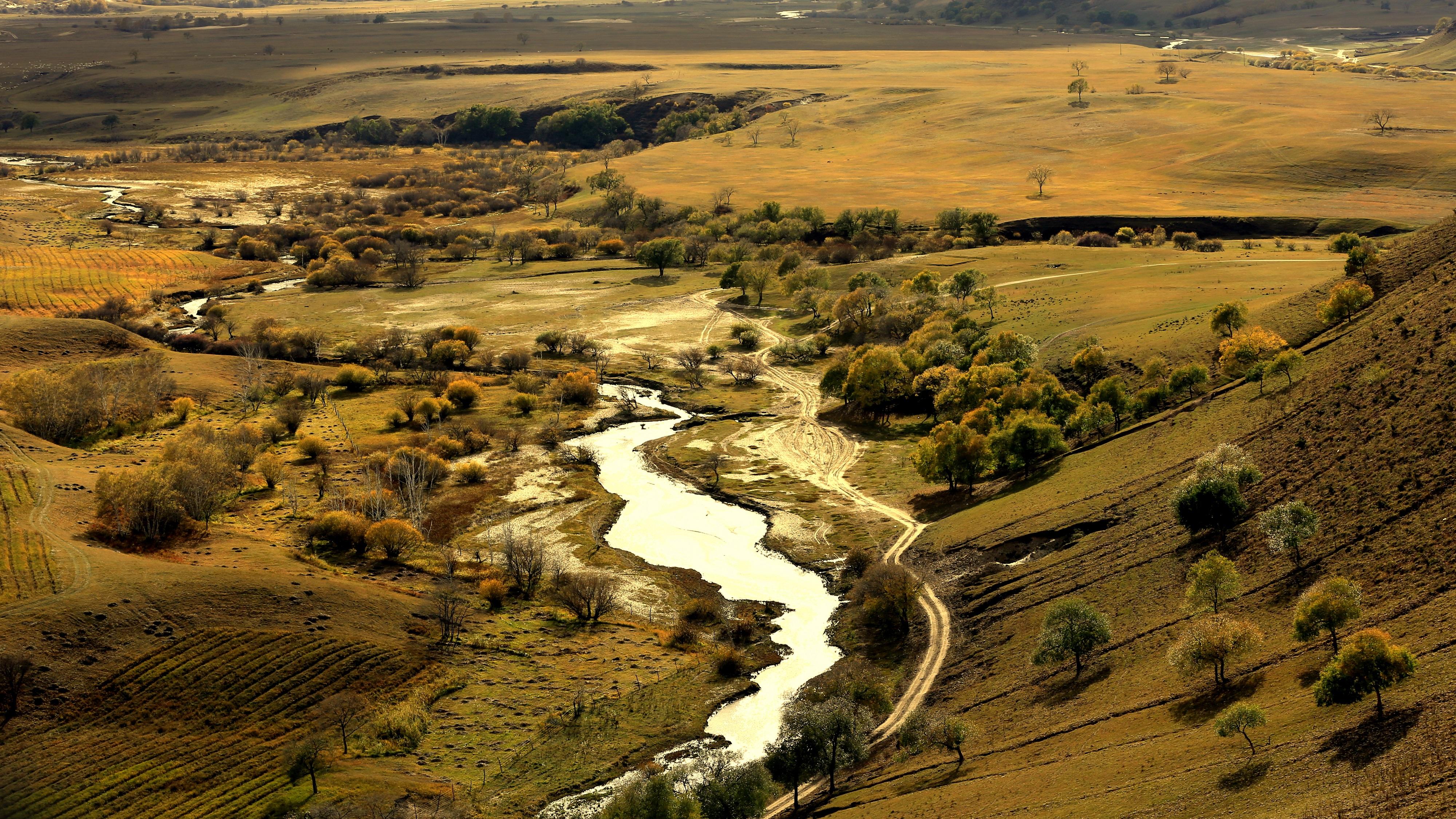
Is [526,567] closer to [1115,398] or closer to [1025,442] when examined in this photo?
[1025,442]

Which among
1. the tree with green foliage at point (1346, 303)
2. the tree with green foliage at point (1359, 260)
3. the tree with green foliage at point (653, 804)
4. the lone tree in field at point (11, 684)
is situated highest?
the tree with green foliage at point (1359, 260)

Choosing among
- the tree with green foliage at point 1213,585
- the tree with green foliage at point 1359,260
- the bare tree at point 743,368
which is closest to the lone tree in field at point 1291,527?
the tree with green foliage at point 1213,585

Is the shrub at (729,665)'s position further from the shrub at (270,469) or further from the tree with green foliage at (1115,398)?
the shrub at (270,469)

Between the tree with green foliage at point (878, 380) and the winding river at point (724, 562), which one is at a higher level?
the tree with green foliage at point (878, 380)

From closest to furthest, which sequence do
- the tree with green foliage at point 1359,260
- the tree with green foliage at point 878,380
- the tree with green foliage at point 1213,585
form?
the tree with green foliage at point 1213,585 → the tree with green foliage at point 1359,260 → the tree with green foliage at point 878,380

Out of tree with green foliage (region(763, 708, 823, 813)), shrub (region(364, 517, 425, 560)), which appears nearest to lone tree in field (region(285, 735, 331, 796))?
tree with green foliage (region(763, 708, 823, 813))

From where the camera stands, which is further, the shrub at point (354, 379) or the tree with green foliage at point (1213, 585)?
the shrub at point (354, 379)
